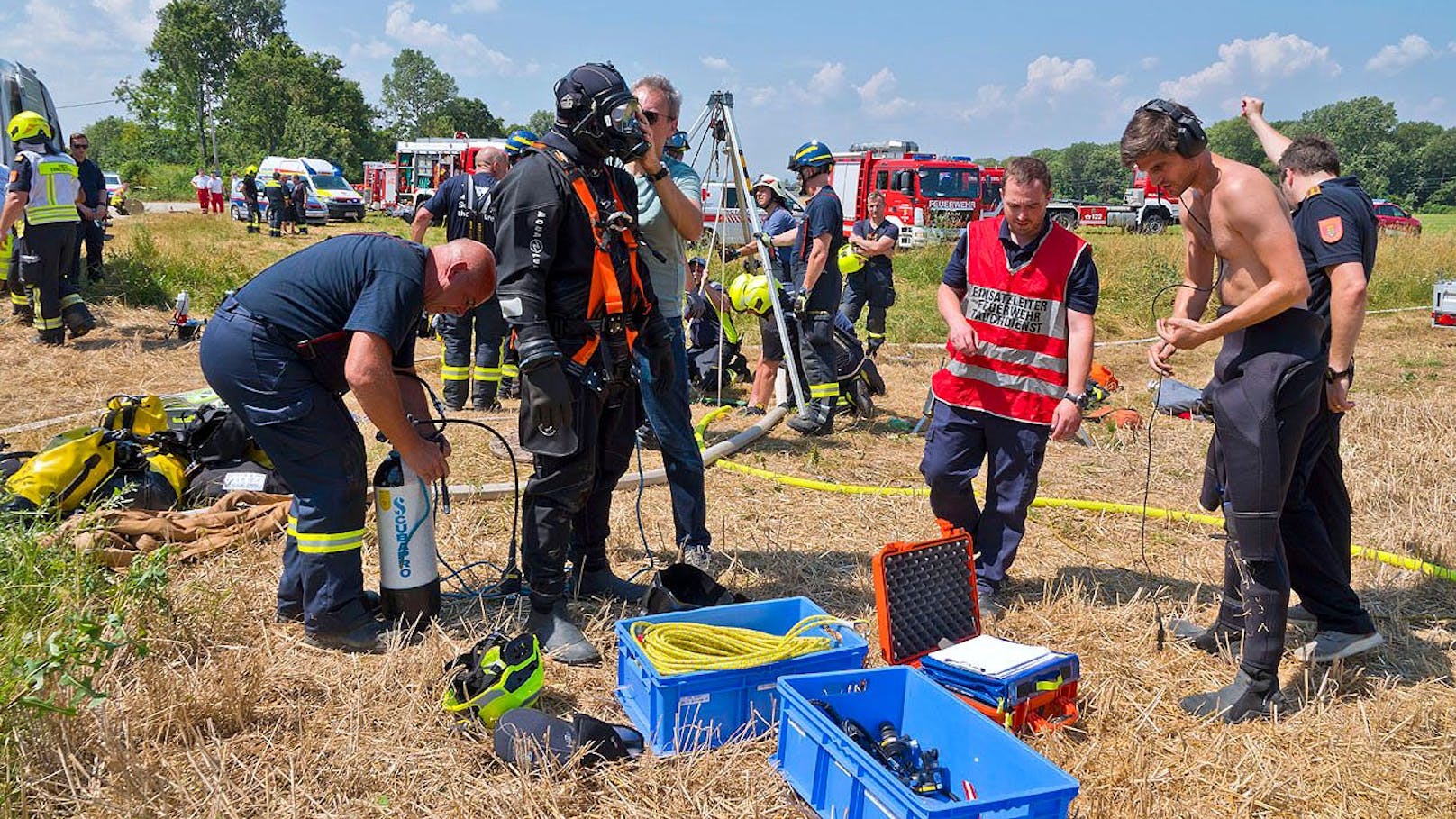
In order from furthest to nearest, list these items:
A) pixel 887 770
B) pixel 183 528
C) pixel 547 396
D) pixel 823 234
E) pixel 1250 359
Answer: pixel 823 234 → pixel 183 528 → pixel 547 396 → pixel 1250 359 → pixel 887 770

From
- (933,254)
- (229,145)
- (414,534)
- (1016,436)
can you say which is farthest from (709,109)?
(229,145)

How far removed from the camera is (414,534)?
12.2 ft

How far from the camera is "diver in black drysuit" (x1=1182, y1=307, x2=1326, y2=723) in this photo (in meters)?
3.21

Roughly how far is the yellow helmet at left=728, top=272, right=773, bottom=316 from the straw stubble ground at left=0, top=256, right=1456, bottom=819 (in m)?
1.94

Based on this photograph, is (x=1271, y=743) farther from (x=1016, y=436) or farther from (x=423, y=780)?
(x=423, y=780)

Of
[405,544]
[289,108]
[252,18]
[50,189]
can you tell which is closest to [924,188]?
[50,189]

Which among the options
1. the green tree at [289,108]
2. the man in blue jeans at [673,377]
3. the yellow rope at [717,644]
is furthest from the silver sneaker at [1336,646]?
the green tree at [289,108]

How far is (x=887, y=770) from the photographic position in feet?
7.61

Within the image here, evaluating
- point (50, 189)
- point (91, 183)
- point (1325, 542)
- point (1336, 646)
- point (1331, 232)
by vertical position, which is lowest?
point (1336, 646)

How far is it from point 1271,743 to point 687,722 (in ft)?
6.29

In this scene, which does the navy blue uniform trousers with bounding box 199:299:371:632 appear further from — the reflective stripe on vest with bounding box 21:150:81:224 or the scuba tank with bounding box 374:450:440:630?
the reflective stripe on vest with bounding box 21:150:81:224

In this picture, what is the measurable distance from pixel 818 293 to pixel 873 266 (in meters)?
1.85

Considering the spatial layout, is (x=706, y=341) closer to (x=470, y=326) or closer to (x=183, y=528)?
(x=470, y=326)

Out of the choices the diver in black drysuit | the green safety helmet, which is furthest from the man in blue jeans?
the diver in black drysuit
